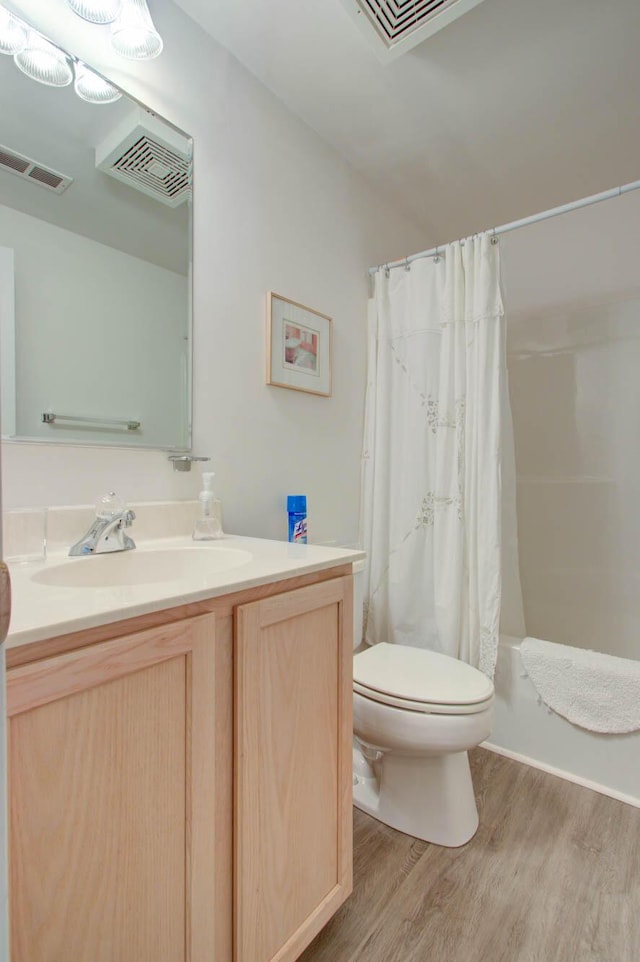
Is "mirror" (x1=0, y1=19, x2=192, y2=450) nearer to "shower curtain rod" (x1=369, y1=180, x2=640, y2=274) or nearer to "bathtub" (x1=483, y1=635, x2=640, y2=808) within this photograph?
"shower curtain rod" (x1=369, y1=180, x2=640, y2=274)

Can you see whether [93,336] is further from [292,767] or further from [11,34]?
[292,767]

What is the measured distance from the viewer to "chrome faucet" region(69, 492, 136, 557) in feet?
3.27

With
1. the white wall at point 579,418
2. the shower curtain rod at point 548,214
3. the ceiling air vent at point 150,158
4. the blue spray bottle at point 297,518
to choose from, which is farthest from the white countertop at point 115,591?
the white wall at point 579,418

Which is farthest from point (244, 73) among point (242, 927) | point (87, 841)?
point (242, 927)

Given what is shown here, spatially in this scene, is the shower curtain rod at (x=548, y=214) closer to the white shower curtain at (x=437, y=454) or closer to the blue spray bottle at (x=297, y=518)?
the white shower curtain at (x=437, y=454)

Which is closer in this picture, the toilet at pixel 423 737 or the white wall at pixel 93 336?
the white wall at pixel 93 336

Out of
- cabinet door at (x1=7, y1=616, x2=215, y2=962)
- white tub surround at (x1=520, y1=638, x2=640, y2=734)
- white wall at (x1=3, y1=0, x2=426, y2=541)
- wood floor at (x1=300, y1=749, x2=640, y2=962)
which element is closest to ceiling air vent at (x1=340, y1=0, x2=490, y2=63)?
white wall at (x1=3, y1=0, x2=426, y2=541)

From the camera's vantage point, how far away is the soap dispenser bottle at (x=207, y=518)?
4.03ft

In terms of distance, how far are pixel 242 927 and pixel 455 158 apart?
249cm

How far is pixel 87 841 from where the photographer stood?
0.55 m

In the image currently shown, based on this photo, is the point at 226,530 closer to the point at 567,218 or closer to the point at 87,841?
the point at 87,841

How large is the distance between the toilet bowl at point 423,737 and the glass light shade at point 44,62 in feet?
5.52

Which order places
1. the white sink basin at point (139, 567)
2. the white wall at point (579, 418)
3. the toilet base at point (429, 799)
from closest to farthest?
1. the white sink basin at point (139, 567)
2. the toilet base at point (429, 799)
3. the white wall at point (579, 418)

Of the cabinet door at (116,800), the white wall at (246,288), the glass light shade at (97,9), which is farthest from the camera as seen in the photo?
the white wall at (246,288)
